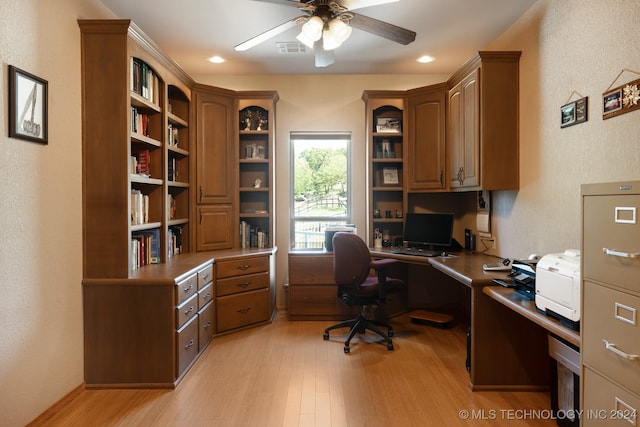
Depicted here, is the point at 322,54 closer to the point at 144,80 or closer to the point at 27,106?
the point at 144,80

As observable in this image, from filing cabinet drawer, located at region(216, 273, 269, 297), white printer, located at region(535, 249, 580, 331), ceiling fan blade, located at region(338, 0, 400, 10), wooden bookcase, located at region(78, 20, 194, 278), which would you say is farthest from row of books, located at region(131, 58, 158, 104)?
white printer, located at region(535, 249, 580, 331)

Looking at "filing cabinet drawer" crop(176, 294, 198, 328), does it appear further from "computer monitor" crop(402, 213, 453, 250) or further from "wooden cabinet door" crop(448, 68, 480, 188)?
"wooden cabinet door" crop(448, 68, 480, 188)

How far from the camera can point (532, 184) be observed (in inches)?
113

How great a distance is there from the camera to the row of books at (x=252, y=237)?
13.6ft

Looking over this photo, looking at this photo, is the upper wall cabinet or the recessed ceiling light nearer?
the upper wall cabinet

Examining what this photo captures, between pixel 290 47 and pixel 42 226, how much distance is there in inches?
101

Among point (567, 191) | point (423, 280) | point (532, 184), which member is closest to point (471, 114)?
point (532, 184)

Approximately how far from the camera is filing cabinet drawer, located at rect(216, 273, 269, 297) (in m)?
3.52

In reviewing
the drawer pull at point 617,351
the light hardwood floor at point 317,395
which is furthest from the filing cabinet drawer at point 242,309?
the drawer pull at point 617,351

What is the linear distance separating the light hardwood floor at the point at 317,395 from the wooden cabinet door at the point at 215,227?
1.08m

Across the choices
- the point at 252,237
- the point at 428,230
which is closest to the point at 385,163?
the point at 428,230

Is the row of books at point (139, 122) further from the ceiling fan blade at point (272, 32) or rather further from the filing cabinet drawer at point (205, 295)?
the filing cabinet drawer at point (205, 295)

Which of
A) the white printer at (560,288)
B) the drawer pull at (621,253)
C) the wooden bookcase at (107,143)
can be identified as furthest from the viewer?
the wooden bookcase at (107,143)

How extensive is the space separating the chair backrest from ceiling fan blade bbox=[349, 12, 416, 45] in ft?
5.30
